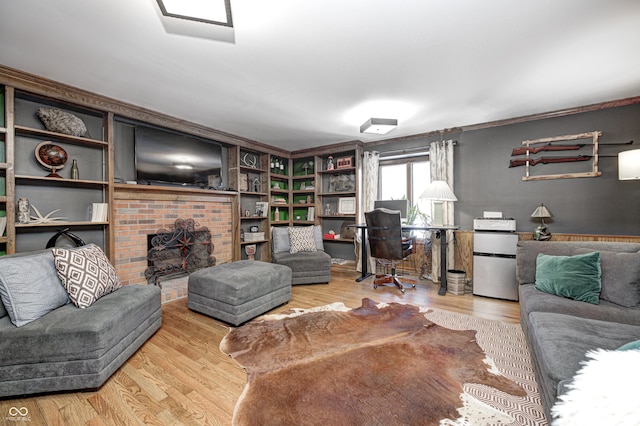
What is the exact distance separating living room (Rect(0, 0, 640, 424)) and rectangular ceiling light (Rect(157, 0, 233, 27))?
15cm

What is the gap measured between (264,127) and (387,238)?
2.40m

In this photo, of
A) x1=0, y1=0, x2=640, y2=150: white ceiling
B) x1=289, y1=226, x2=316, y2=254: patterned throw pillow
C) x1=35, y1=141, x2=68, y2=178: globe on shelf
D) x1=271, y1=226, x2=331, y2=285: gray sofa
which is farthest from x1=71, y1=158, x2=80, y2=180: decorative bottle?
x1=289, y1=226, x2=316, y2=254: patterned throw pillow

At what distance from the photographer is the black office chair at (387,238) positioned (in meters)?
3.35

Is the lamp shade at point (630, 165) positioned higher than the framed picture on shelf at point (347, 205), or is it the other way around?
the lamp shade at point (630, 165)

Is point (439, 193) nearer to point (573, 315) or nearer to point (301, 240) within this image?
point (573, 315)

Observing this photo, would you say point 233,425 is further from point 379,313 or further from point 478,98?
point 478,98

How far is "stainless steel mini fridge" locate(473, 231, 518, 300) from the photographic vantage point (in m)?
3.18

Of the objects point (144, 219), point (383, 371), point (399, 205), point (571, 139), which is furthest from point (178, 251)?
point (571, 139)

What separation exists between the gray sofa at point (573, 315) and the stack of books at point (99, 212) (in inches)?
152

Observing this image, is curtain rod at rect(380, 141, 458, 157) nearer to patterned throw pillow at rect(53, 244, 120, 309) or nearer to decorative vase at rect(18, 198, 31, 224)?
patterned throw pillow at rect(53, 244, 120, 309)

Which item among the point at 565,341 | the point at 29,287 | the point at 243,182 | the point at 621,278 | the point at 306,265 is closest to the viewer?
the point at 565,341

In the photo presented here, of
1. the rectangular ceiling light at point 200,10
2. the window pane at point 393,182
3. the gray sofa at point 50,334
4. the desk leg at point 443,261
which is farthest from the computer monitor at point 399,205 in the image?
the gray sofa at point 50,334

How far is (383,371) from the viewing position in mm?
1751

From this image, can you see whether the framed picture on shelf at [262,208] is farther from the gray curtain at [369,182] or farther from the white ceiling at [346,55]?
the white ceiling at [346,55]
